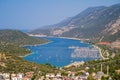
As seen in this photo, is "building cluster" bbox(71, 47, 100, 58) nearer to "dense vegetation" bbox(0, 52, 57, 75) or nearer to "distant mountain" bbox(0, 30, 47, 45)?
"distant mountain" bbox(0, 30, 47, 45)

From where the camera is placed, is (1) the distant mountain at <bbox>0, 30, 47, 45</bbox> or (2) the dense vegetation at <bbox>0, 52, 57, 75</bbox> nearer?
(2) the dense vegetation at <bbox>0, 52, 57, 75</bbox>

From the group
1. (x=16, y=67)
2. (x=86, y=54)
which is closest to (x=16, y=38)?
(x=86, y=54)

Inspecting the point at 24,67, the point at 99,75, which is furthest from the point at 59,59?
the point at 99,75

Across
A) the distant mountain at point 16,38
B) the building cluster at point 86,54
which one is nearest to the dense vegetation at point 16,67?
the building cluster at point 86,54

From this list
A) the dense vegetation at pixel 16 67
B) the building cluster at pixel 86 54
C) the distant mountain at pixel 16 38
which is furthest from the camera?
the distant mountain at pixel 16 38

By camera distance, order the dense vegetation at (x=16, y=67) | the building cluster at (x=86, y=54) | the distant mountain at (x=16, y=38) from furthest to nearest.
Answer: the distant mountain at (x=16, y=38) < the building cluster at (x=86, y=54) < the dense vegetation at (x=16, y=67)

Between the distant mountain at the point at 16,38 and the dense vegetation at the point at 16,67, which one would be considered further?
the distant mountain at the point at 16,38

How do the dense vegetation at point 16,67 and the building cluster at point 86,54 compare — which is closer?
the dense vegetation at point 16,67

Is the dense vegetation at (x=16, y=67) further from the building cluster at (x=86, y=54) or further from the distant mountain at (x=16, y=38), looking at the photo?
the distant mountain at (x=16, y=38)

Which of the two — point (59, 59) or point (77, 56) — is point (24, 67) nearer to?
point (59, 59)

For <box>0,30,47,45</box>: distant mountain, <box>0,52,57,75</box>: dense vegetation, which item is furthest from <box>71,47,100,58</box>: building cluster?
<box>0,52,57,75</box>: dense vegetation

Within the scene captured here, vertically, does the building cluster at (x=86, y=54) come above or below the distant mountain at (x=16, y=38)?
below
